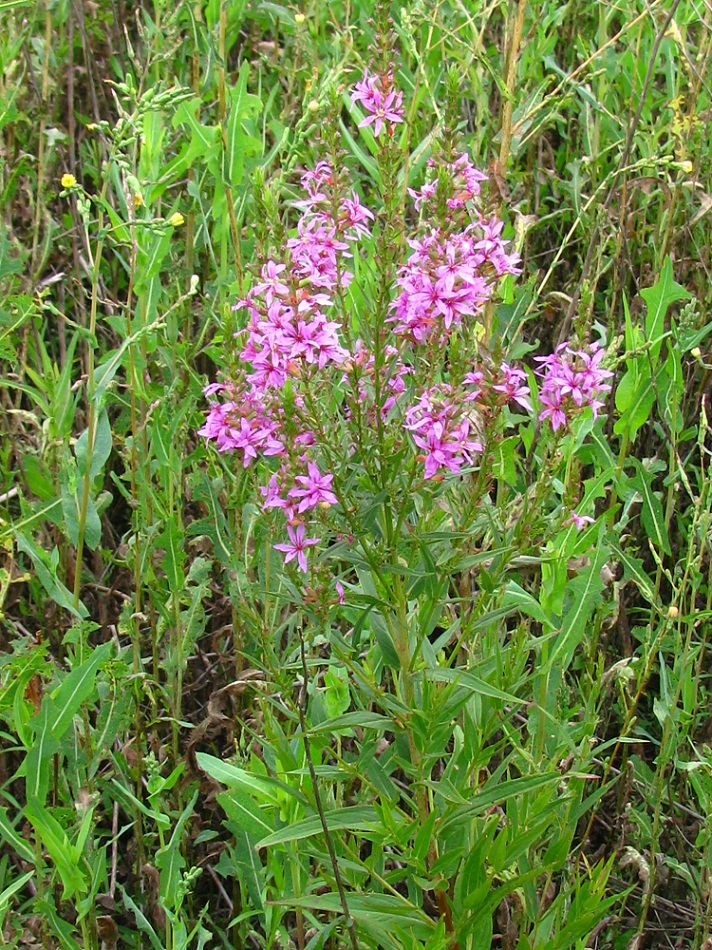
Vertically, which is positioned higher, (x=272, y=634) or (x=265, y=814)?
(x=272, y=634)

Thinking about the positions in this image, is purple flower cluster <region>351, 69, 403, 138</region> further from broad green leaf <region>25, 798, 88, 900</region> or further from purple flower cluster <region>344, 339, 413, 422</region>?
broad green leaf <region>25, 798, 88, 900</region>

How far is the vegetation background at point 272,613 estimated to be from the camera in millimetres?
1870

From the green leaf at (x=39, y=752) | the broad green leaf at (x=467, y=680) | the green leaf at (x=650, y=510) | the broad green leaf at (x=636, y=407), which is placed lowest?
the green leaf at (x=39, y=752)

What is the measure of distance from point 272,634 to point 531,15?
6.51ft

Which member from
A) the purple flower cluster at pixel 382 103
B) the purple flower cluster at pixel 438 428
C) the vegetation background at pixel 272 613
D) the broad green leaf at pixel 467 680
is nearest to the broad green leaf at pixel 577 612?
the vegetation background at pixel 272 613

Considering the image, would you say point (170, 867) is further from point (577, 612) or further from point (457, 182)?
point (457, 182)

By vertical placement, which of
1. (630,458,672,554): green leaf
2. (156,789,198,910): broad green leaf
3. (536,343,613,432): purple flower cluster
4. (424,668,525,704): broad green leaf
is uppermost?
(536,343,613,432): purple flower cluster

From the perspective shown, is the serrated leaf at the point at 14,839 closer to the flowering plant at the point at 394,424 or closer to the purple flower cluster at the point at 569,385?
the flowering plant at the point at 394,424

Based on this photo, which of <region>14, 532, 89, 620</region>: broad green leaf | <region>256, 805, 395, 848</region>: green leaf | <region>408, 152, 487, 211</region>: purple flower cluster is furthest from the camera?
<region>14, 532, 89, 620</region>: broad green leaf

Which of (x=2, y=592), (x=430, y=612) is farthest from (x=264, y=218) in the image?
(x=2, y=592)

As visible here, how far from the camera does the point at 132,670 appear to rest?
2412mm

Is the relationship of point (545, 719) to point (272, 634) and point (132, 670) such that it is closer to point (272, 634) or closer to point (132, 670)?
point (272, 634)

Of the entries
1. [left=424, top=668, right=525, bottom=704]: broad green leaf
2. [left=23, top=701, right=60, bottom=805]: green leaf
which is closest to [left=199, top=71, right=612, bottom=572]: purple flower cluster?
[left=424, top=668, right=525, bottom=704]: broad green leaf

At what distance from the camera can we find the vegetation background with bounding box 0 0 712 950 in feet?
6.14
